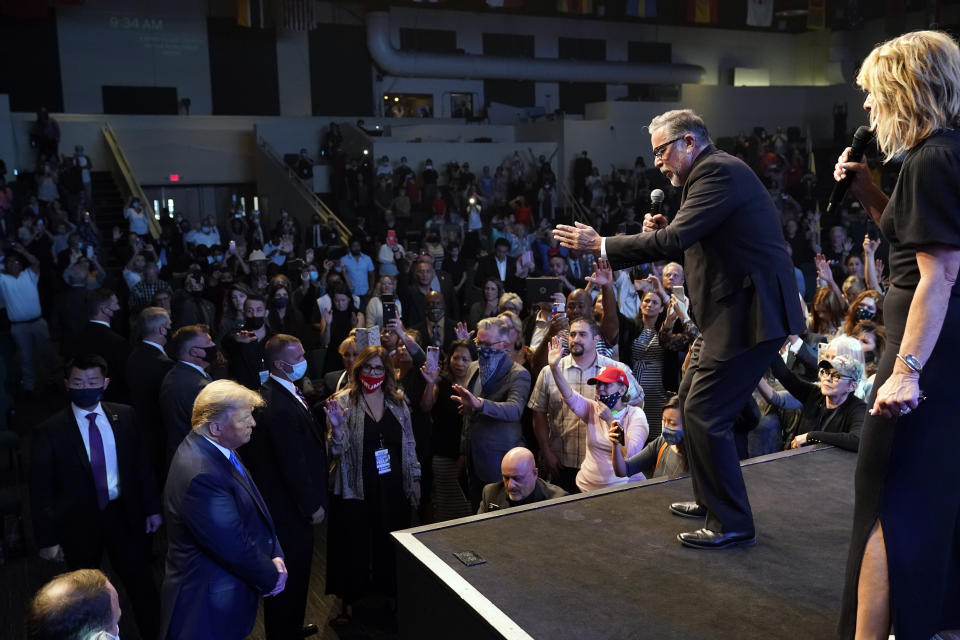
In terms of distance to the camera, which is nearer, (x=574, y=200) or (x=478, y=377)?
(x=478, y=377)

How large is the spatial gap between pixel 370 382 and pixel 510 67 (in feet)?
62.3

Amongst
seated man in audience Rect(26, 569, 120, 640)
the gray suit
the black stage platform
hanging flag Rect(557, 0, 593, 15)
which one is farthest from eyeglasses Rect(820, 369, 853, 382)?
hanging flag Rect(557, 0, 593, 15)

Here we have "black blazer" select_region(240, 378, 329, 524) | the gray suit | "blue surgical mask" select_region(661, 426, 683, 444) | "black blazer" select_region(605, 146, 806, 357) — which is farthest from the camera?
the gray suit

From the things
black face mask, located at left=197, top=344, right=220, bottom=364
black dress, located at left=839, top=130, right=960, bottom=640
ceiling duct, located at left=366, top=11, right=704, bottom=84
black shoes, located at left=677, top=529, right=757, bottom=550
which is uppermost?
ceiling duct, located at left=366, top=11, right=704, bottom=84

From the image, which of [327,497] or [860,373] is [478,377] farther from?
[860,373]

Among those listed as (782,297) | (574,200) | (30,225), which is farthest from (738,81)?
(782,297)

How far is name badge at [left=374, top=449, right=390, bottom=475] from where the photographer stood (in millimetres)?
4242

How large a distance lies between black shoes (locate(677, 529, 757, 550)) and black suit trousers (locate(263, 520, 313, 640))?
2.05 meters

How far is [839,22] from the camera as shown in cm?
2277

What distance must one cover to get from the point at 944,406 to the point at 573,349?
2.97m

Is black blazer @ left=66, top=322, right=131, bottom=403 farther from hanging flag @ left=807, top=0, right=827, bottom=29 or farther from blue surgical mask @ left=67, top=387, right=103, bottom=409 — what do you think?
hanging flag @ left=807, top=0, right=827, bottom=29

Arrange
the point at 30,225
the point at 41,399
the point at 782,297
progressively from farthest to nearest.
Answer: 1. the point at 30,225
2. the point at 41,399
3. the point at 782,297

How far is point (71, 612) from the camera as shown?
220cm

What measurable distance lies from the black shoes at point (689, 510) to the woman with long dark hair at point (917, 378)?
970 millimetres
